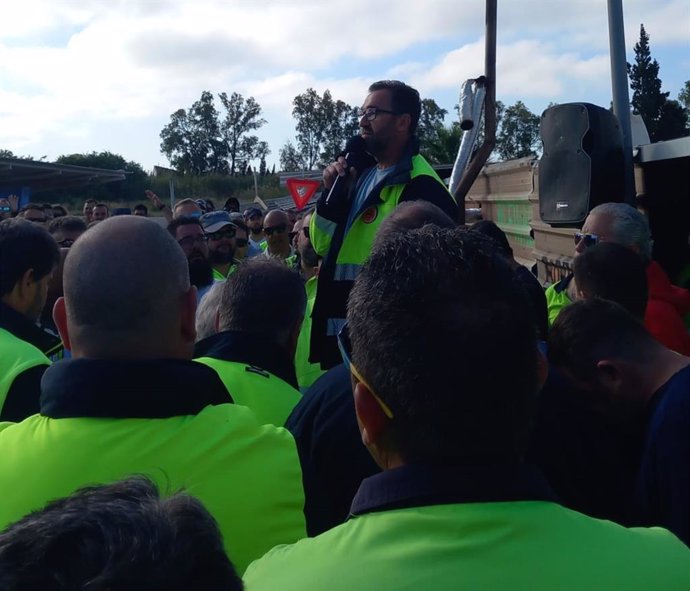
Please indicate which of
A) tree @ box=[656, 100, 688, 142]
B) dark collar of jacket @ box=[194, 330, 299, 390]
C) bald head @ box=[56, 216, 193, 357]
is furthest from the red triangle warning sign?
tree @ box=[656, 100, 688, 142]

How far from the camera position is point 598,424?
2373mm

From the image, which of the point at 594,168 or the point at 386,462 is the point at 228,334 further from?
the point at 594,168

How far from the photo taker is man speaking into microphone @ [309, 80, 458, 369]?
4.07 metres

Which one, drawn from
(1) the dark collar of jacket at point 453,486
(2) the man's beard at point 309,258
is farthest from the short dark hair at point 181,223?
(1) the dark collar of jacket at point 453,486

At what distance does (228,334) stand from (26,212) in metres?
7.74

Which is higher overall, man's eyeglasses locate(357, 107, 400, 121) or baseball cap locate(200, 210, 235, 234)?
man's eyeglasses locate(357, 107, 400, 121)

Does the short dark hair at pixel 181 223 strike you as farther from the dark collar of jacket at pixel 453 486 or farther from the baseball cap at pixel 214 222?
the dark collar of jacket at pixel 453 486

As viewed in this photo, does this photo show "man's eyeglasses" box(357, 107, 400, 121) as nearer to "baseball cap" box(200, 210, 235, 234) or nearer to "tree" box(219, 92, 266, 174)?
"baseball cap" box(200, 210, 235, 234)

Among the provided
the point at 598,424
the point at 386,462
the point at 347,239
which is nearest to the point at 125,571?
the point at 386,462

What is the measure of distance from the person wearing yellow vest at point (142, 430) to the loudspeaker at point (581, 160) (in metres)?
3.84

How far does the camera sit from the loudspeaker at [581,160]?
5.36 m

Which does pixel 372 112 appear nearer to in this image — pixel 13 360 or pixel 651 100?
pixel 13 360

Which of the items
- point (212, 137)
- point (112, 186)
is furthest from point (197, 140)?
point (112, 186)

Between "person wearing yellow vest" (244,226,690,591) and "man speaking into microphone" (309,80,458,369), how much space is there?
2600 millimetres
